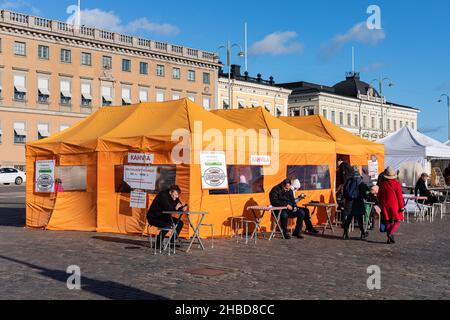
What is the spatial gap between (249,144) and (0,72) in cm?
4350

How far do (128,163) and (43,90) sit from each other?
4442cm

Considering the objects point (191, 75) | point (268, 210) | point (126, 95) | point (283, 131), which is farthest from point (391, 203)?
point (191, 75)

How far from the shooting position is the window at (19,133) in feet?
178

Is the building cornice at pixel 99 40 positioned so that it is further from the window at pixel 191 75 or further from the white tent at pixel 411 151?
the white tent at pixel 411 151

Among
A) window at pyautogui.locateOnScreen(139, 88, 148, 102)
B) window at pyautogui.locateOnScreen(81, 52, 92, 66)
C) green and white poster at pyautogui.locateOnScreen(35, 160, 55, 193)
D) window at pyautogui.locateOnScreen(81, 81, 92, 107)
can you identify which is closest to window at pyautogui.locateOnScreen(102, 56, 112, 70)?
window at pyautogui.locateOnScreen(81, 52, 92, 66)

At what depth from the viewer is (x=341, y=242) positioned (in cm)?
1366

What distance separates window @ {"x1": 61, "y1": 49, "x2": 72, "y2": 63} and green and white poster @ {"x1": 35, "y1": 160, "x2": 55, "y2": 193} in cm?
4335

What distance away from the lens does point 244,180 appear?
1509 centimetres

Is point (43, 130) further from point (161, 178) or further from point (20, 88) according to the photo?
point (161, 178)

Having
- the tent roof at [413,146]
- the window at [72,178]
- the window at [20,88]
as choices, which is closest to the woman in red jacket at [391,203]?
Answer: the window at [72,178]

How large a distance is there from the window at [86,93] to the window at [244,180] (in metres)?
46.9

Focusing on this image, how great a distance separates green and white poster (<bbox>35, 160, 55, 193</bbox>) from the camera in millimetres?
16266

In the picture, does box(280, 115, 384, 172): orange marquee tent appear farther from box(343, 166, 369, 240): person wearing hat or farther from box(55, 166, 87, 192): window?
box(55, 166, 87, 192): window
